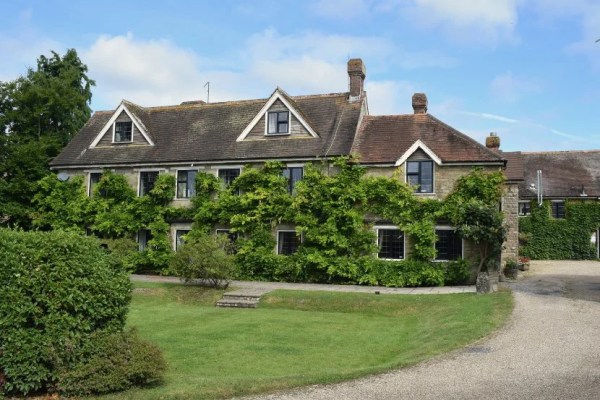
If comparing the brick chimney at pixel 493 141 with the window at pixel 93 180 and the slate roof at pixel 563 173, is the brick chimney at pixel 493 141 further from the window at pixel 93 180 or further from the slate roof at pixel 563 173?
the window at pixel 93 180

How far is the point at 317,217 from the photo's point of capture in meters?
27.1

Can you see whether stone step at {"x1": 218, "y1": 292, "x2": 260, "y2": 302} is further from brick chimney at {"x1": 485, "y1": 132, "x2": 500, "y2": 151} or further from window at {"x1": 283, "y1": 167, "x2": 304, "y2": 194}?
brick chimney at {"x1": 485, "y1": 132, "x2": 500, "y2": 151}

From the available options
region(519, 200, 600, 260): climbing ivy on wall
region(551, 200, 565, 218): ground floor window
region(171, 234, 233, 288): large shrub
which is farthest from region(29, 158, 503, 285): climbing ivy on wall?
region(551, 200, 565, 218): ground floor window

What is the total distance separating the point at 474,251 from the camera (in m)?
25.6

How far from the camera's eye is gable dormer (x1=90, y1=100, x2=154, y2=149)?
107 feet

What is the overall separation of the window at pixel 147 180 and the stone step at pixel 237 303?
1153 centimetres

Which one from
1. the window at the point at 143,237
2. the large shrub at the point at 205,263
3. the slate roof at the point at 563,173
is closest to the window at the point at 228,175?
the large shrub at the point at 205,263

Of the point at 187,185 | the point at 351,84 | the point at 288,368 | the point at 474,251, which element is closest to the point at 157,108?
the point at 187,185

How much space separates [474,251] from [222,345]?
15.4m

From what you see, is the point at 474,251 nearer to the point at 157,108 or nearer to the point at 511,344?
the point at 511,344

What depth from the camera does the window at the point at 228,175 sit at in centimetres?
2952

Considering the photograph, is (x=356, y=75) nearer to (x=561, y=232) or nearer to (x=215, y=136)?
(x=215, y=136)

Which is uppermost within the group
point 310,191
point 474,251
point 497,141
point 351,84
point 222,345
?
point 351,84

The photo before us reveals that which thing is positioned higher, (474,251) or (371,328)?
(474,251)
